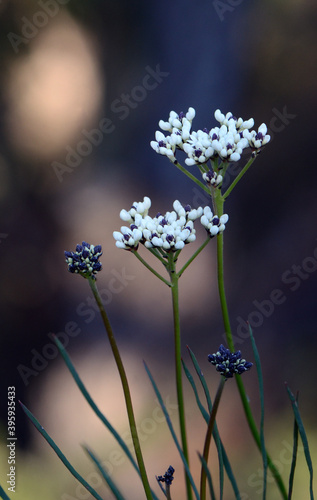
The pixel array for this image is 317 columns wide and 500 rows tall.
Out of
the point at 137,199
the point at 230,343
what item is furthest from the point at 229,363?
the point at 137,199

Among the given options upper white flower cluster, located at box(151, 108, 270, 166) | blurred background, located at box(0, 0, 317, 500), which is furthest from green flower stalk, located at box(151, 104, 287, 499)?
blurred background, located at box(0, 0, 317, 500)

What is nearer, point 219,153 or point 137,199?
point 219,153

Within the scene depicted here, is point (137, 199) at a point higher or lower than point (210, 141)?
higher

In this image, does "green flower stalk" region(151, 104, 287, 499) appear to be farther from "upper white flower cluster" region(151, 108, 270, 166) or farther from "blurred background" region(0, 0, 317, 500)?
"blurred background" region(0, 0, 317, 500)

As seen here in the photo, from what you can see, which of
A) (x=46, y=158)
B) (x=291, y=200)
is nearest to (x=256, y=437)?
(x=291, y=200)

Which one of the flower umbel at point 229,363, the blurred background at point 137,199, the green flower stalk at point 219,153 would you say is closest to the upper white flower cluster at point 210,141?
→ the green flower stalk at point 219,153

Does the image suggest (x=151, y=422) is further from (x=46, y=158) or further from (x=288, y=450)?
(x=46, y=158)

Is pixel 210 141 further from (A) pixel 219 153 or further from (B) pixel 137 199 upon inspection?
(B) pixel 137 199
